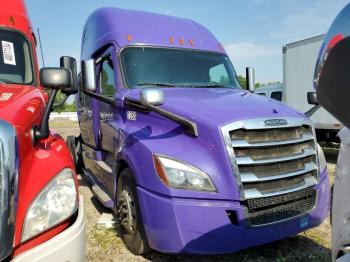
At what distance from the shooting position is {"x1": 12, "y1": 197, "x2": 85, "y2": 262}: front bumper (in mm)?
2240

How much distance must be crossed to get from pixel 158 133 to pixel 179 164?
1.91 feet

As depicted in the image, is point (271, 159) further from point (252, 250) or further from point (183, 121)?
point (252, 250)

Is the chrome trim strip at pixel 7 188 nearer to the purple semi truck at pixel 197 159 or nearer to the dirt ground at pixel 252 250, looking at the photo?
the purple semi truck at pixel 197 159

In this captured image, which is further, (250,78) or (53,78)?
(250,78)

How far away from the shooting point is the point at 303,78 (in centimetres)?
1197

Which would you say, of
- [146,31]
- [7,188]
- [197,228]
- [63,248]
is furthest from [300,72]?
[7,188]

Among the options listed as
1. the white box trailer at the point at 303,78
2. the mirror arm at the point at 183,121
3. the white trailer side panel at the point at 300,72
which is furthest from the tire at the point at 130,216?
the white trailer side panel at the point at 300,72

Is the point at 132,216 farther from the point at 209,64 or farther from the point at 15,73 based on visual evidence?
the point at 209,64

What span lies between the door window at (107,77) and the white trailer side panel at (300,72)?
7.48 meters

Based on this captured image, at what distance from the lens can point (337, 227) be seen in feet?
6.94

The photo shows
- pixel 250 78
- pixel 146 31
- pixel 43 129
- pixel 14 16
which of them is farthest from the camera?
pixel 250 78

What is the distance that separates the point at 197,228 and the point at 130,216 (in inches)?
38.7

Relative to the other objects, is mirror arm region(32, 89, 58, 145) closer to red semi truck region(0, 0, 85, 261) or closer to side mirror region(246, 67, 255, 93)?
red semi truck region(0, 0, 85, 261)

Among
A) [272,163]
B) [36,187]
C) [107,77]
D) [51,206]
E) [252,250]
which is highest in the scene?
[107,77]
